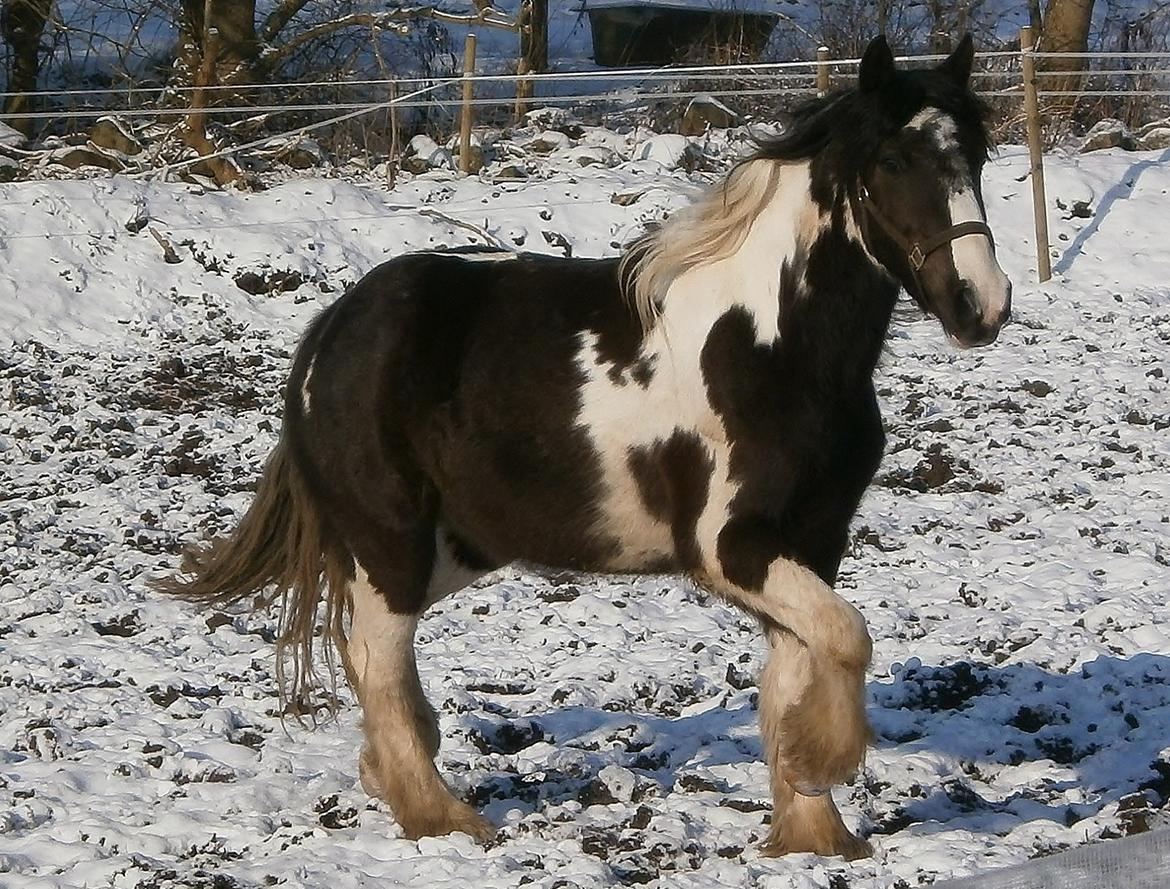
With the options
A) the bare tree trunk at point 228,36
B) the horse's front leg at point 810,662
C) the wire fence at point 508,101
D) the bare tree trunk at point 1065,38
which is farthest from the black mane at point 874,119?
the bare tree trunk at point 1065,38

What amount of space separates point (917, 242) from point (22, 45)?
545 inches

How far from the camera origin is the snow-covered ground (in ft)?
14.1

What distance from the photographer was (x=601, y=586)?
654 cm

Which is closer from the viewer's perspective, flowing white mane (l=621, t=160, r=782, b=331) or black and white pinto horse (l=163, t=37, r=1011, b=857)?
black and white pinto horse (l=163, t=37, r=1011, b=857)

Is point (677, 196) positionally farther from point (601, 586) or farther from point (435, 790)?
point (435, 790)

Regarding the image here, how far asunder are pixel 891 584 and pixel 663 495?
2.62 meters

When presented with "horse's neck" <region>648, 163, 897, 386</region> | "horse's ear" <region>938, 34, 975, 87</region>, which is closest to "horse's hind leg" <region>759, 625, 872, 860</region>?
"horse's neck" <region>648, 163, 897, 386</region>

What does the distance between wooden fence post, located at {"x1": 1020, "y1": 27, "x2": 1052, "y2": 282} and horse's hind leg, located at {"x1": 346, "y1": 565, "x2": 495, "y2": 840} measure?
856 cm

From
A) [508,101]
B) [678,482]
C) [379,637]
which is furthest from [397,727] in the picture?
[508,101]

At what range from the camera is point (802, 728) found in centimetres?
391

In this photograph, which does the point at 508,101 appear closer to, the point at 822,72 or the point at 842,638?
the point at 822,72

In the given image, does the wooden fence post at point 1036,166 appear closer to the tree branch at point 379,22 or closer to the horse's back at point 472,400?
the tree branch at point 379,22

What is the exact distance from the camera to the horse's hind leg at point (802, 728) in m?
3.85

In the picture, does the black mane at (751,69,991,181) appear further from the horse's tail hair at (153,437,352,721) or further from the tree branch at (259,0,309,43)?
the tree branch at (259,0,309,43)
